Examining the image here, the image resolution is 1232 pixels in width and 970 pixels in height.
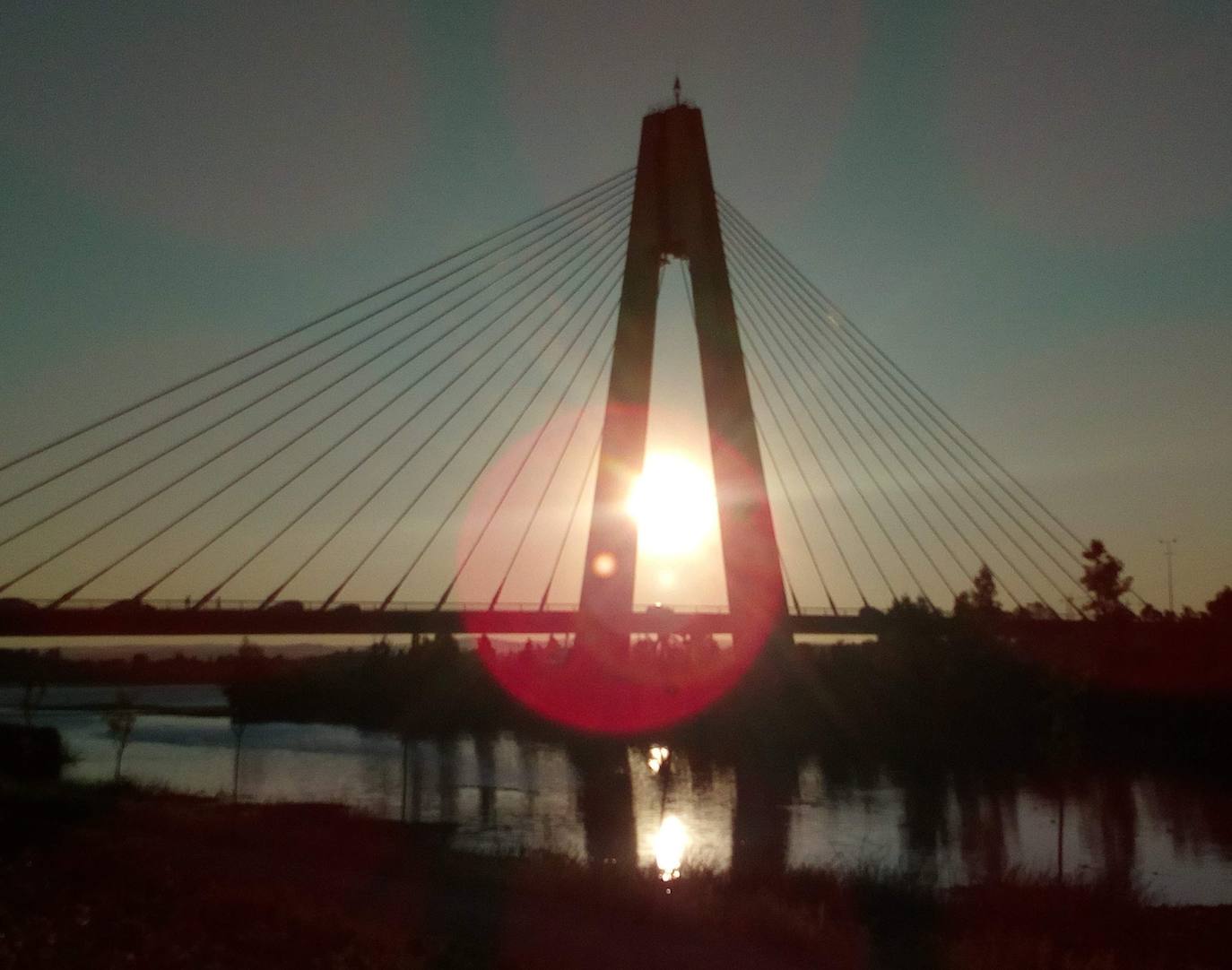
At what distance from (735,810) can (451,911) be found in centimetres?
2019

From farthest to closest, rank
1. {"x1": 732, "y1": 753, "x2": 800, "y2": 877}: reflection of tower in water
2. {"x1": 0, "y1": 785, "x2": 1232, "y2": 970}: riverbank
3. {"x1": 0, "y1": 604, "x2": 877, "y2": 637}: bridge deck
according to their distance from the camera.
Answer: {"x1": 0, "y1": 604, "x2": 877, "y2": 637}: bridge deck < {"x1": 732, "y1": 753, "x2": 800, "y2": 877}: reflection of tower in water < {"x1": 0, "y1": 785, "x2": 1232, "y2": 970}: riverbank

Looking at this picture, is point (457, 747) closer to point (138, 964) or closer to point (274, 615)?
point (274, 615)

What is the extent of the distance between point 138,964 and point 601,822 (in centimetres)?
2116

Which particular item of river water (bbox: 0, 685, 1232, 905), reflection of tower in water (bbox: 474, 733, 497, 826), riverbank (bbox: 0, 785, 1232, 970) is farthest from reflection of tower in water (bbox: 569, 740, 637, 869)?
riverbank (bbox: 0, 785, 1232, 970)

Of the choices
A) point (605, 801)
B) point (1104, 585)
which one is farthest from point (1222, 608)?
point (605, 801)

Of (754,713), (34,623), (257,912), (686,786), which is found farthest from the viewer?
(754,713)

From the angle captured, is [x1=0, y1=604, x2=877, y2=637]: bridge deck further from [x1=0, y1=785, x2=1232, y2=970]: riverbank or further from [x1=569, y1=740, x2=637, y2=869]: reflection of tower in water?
[x1=0, y1=785, x2=1232, y2=970]: riverbank

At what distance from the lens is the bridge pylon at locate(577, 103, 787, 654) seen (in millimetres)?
29328

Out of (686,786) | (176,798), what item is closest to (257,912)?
(176,798)

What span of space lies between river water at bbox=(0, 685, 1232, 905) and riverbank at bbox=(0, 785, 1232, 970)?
2.71 meters

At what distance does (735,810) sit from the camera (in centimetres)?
3178

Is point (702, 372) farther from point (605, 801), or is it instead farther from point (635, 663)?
point (635, 663)

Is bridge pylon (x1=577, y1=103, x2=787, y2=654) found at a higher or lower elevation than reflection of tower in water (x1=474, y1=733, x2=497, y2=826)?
higher

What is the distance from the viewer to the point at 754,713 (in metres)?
40.1
